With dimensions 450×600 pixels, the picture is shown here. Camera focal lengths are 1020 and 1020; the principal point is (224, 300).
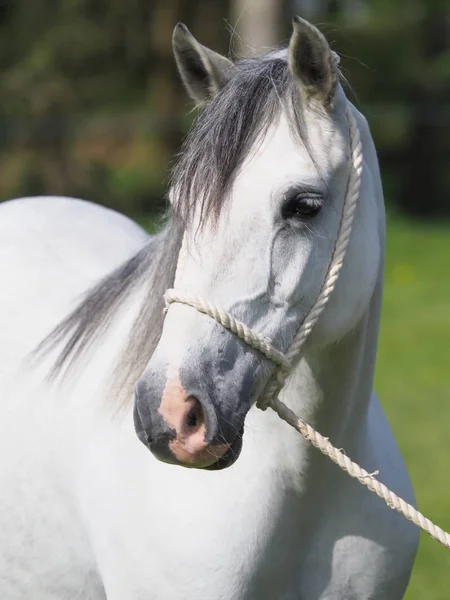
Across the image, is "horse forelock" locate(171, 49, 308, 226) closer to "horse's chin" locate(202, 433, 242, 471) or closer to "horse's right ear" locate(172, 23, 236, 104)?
"horse's right ear" locate(172, 23, 236, 104)

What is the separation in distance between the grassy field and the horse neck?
190 centimetres

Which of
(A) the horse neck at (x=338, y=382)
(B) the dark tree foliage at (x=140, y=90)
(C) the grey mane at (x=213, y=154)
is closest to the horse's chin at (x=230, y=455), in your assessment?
(A) the horse neck at (x=338, y=382)

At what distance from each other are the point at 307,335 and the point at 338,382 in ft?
0.86

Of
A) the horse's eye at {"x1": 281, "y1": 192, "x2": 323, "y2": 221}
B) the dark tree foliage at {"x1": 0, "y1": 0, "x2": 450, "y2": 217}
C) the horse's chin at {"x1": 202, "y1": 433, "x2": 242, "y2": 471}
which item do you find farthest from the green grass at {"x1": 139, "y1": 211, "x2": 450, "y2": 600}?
the dark tree foliage at {"x1": 0, "y1": 0, "x2": 450, "y2": 217}

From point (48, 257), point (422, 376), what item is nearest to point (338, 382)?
point (48, 257)

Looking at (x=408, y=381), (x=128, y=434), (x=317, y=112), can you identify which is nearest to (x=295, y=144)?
(x=317, y=112)

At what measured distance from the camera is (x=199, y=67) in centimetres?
240

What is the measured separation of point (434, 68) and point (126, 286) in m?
15.4

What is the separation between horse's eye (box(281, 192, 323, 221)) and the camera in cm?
212

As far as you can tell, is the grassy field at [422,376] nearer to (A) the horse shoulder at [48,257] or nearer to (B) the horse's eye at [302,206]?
(A) the horse shoulder at [48,257]

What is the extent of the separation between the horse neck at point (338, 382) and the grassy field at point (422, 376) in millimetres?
1903

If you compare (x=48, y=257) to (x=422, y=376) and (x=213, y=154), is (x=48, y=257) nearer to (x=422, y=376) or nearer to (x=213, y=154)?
(x=213, y=154)

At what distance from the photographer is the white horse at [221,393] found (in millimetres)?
2064

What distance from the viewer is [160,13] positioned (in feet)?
54.3
